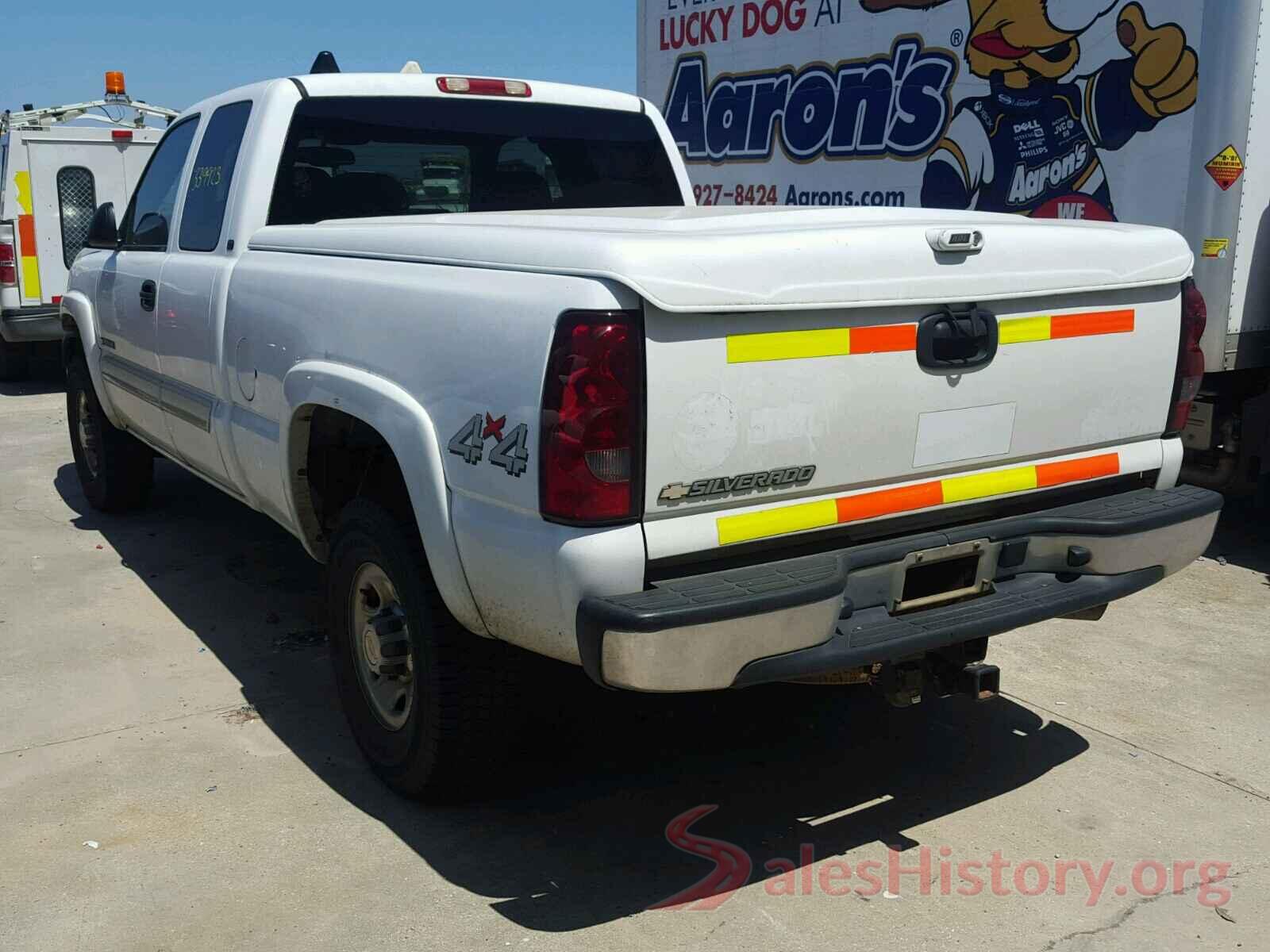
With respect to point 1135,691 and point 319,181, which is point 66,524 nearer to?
point 319,181

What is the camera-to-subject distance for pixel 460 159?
4.85 m

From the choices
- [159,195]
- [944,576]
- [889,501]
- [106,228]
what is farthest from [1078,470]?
[106,228]

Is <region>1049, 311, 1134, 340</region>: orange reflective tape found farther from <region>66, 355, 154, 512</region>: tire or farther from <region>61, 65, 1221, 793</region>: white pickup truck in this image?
<region>66, 355, 154, 512</region>: tire

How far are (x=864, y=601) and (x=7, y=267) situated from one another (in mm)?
10492

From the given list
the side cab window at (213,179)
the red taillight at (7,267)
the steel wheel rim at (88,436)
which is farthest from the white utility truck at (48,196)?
the side cab window at (213,179)

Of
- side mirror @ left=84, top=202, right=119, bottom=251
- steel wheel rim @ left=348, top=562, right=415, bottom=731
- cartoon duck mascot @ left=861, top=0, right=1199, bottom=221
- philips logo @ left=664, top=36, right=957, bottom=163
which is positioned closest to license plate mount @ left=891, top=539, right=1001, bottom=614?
steel wheel rim @ left=348, top=562, right=415, bottom=731

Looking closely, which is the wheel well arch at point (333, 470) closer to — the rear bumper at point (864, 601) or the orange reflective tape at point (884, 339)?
the rear bumper at point (864, 601)

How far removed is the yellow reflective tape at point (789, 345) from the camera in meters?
2.76

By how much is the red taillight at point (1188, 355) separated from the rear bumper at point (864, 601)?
235 mm

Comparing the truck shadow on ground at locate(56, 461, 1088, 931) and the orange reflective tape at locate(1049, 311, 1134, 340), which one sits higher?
the orange reflective tape at locate(1049, 311, 1134, 340)

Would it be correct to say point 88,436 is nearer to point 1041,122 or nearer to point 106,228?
point 106,228

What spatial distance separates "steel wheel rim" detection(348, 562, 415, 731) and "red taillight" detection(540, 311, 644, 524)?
2.90 ft

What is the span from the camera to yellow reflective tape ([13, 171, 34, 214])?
11258 mm

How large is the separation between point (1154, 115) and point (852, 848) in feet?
13.5
